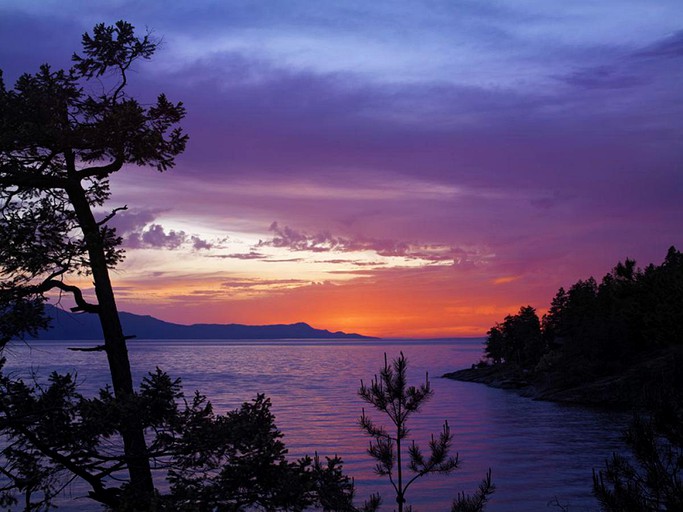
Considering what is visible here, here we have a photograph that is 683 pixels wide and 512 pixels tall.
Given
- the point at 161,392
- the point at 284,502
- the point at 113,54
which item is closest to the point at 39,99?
the point at 113,54

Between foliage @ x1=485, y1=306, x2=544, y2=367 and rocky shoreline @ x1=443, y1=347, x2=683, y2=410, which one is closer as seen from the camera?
rocky shoreline @ x1=443, y1=347, x2=683, y2=410

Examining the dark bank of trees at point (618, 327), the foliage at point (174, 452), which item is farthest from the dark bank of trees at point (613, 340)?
the foliage at point (174, 452)

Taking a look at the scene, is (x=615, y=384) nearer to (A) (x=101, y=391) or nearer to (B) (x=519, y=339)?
(B) (x=519, y=339)

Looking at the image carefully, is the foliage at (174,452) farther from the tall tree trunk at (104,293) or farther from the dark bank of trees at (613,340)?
the dark bank of trees at (613,340)

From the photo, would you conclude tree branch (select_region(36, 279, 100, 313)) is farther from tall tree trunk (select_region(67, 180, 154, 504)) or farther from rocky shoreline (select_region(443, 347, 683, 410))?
rocky shoreline (select_region(443, 347, 683, 410))

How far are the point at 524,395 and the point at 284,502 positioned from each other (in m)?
80.7

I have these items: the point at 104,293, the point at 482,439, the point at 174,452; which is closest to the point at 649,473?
the point at 174,452

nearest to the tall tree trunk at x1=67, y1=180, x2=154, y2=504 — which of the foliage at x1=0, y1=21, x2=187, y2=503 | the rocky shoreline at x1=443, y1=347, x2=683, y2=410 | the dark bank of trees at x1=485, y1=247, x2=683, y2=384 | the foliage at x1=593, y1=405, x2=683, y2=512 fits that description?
the foliage at x1=0, y1=21, x2=187, y2=503

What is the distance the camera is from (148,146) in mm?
10227

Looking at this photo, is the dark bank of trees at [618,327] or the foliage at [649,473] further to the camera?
the dark bank of trees at [618,327]

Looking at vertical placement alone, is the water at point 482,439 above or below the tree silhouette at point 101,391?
below

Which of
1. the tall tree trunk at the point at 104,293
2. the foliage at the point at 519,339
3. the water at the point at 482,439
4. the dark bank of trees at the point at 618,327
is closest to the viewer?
the tall tree trunk at the point at 104,293

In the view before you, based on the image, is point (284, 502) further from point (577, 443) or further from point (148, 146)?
point (577, 443)

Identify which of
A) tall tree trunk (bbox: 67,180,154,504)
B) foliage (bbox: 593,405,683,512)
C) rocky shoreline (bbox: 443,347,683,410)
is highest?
tall tree trunk (bbox: 67,180,154,504)
